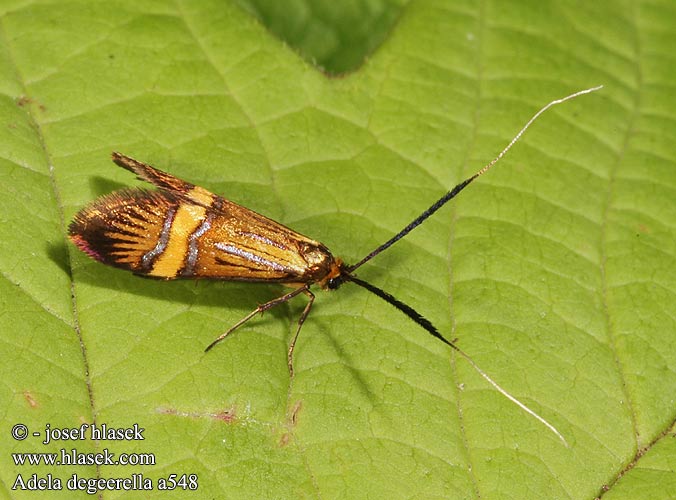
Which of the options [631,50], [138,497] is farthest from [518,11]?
[138,497]

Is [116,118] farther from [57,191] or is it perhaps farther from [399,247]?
[399,247]

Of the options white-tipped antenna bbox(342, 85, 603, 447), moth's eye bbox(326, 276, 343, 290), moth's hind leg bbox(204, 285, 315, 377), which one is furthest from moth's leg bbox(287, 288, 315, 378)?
white-tipped antenna bbox(342, 85, 603, 447)

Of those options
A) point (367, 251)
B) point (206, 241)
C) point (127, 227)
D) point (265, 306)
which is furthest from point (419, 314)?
point (127, 227)

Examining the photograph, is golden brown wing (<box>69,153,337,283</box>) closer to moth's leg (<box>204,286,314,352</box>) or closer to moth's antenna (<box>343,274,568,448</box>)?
moth's leg (<box>204,286,314,352</box>)

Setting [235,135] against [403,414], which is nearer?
[403,414]

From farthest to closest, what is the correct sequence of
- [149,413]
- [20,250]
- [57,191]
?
[57,191], [20,250], [149,413]

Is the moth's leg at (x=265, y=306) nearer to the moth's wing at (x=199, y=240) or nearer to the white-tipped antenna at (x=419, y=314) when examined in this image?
the moth's wing at (x=199, y=240)

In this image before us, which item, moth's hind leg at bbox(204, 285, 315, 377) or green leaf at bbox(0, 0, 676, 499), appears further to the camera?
moth's hind leg at bbox(204, 285, 315, 377)

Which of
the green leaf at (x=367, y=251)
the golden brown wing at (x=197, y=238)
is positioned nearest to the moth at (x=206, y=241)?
the golden brown wing at (x=197, y=238)
